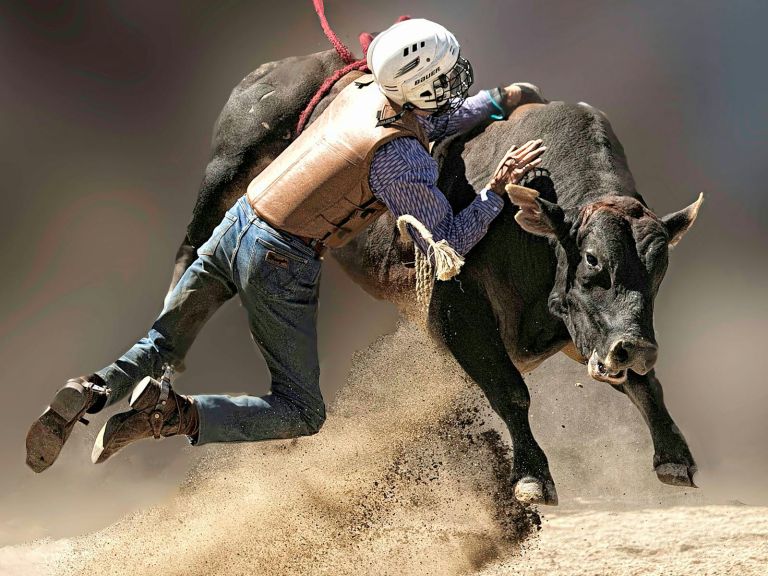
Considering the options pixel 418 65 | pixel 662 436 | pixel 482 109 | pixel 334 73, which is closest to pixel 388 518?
pixel 662 436

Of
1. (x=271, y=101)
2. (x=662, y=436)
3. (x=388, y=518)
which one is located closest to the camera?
(x=662, y=436)

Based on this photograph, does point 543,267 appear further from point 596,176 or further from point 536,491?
point 536,491

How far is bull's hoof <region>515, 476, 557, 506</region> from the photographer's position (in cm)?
340

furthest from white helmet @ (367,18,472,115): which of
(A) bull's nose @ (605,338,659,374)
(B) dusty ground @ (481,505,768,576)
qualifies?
(B) dusty ground @ (481,505,768,576)

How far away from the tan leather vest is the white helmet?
0.06 metres

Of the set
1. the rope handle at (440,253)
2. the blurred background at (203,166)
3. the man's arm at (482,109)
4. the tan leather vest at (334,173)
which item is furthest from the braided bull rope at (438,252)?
the blurred background at (203,166)

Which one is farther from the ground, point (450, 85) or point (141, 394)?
point (450, 85)

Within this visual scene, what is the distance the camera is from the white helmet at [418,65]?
3.07 m

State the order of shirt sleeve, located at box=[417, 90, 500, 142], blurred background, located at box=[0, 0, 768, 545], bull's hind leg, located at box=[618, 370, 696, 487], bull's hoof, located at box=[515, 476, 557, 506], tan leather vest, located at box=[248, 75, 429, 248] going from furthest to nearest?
blurred background, located at box=[0, 0, 768, 545]
shirt sleeve, located at box=[417, 90, 500, 142]
bull's hind leg, located at box=[618, 370, 696, 487]
bull's hoof, located at box=[515, 476, 557, 506]
tan leather vest, located at box=[248, 75, 429, 248]

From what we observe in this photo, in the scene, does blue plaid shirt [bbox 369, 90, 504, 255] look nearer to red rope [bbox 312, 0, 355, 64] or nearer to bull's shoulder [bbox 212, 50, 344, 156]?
red rope [bbox 312, 0, 355, 64]

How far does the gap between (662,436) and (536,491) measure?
1.71 ft

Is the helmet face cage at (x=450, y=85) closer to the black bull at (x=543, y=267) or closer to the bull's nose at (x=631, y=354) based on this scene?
the black bull at (x=543, y=267)

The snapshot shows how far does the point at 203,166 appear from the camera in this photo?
505cm

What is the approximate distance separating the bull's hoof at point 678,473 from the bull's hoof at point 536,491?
0.41m
